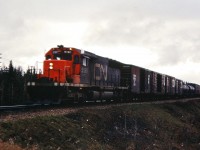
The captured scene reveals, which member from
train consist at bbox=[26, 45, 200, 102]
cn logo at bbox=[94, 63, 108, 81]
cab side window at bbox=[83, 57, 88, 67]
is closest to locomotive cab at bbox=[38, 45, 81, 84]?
train consist at bbox=[26, 45, 200, 102]

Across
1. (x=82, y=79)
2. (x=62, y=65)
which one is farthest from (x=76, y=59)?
(x=82, y=79)

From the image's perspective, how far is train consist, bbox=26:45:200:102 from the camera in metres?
23.9

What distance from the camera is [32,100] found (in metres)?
24.1

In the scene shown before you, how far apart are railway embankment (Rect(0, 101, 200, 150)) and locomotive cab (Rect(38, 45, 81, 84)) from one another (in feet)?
11.6

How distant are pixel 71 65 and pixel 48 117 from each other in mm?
9120

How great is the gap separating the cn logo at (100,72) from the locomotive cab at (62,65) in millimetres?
4026

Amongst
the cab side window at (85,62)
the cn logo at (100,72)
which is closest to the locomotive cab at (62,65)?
the cab side window at (85,62)

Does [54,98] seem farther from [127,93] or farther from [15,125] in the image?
[127,93]

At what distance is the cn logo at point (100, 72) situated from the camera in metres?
30.4

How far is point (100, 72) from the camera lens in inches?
1246

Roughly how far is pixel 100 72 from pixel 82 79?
4.88 meters

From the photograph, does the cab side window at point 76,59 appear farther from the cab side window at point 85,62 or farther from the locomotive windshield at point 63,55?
the cab side window at point 85,62

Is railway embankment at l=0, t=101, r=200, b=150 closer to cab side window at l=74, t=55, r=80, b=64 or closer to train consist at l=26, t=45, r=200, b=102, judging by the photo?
train consist at l=26, t=45, r=200, b=102

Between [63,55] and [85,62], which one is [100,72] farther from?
[63,55]
